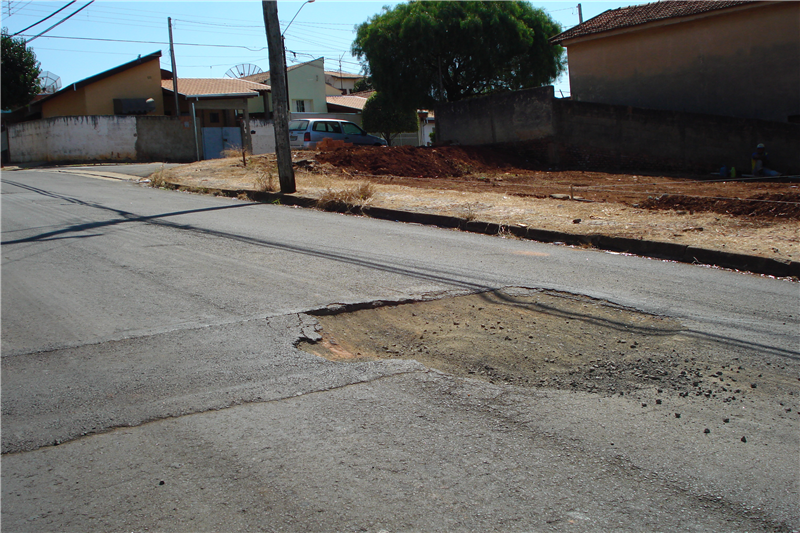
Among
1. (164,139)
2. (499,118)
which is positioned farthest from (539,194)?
(164,139)

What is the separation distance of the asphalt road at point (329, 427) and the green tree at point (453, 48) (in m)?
26.8

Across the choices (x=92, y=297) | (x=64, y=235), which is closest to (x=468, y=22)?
(x=64, y=235)

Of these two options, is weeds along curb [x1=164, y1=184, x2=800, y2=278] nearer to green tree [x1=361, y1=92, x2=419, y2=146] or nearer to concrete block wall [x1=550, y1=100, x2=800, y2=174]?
concrete block wall [x1=550, y1=100, x2=800, y2=174]

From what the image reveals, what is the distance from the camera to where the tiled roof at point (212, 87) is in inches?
1506

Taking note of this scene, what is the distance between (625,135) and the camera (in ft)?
78.1

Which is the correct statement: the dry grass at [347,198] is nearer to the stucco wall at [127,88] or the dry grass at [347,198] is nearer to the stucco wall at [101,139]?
the stucco wall at [101,139]

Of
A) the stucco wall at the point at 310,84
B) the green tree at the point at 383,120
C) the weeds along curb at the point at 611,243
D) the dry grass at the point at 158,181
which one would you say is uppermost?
the stucco wall at the point at 310,84

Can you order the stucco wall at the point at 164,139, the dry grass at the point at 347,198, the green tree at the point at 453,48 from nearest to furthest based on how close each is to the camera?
the dry grass at the point at 347,198
the green tree at the point at 453,48
the stucco wall at the point at 164,139

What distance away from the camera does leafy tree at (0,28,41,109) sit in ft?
118

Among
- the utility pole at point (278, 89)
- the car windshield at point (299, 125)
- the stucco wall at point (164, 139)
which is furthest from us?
the stucco wall at point (164, 139)

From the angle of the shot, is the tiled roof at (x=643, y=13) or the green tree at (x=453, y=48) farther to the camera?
the green tree at (x=453, y=48)

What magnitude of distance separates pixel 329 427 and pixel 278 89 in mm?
11550

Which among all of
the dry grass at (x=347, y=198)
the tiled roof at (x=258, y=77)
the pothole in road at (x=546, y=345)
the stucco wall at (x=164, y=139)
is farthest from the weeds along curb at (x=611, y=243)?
the tiled roof at (x=258, y=77)

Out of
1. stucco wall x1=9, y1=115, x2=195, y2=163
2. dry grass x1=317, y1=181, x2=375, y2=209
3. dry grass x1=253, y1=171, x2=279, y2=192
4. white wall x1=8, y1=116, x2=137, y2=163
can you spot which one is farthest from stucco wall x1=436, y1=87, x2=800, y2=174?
white wall x1=8, y1=116, x2=137, y2=163
